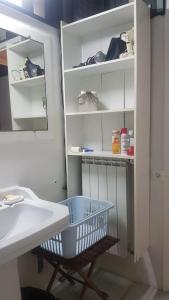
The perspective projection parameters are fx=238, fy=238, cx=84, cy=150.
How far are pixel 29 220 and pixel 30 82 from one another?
0.89 m

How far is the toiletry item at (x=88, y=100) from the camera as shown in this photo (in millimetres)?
1695

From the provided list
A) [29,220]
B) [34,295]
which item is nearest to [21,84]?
[29,220]

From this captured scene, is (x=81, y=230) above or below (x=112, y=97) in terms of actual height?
below

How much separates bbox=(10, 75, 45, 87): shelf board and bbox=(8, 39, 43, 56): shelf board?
158 millimetres

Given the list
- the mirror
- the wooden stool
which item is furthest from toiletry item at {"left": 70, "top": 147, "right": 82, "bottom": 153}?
the wooden stool

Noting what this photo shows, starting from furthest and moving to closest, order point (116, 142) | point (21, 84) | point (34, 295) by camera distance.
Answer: point (116, 142) < point (21, 84) < point (34, 295)

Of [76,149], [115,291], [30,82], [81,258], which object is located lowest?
[115,291]

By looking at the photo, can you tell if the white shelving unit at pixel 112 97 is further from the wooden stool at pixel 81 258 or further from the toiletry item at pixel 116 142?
Answer: the wooden stool at pixel 81 258

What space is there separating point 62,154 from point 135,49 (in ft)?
2.96

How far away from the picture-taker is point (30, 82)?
1581mm

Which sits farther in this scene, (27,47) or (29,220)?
(27,47)

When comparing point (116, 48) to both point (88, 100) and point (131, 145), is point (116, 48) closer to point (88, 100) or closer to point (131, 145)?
point (88, 100)

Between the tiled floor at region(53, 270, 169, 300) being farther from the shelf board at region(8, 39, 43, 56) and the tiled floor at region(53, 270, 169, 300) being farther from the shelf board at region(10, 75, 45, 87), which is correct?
the shelf board at region(8, 39, 43, 56)

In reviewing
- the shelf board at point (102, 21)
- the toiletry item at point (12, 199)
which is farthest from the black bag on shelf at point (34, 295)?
the shelf board at point (102, 21)
